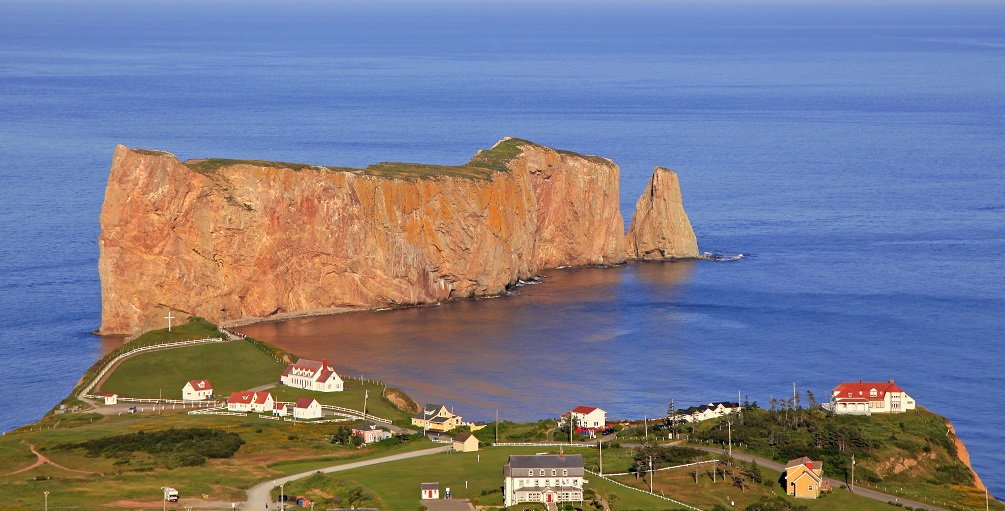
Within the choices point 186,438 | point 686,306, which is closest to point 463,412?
point 186,438

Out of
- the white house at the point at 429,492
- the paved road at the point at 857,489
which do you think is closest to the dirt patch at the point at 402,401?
the paved road at the point at 857,489

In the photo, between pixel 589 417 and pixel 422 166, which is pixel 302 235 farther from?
pixel 589 417

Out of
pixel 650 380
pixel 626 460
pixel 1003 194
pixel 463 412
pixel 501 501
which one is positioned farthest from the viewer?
pixel 1003 194

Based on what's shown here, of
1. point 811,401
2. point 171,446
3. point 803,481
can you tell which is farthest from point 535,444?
point 171,446

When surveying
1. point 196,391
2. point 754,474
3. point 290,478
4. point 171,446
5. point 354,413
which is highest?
point 196,391

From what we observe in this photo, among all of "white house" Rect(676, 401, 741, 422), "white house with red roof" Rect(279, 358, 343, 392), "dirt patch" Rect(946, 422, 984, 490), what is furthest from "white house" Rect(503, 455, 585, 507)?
"white house with red roof" Rect(279, 358, 343, 392)

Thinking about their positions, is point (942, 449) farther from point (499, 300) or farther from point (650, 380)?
point (499, 300)

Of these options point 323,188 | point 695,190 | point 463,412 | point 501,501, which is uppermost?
point 695,190
